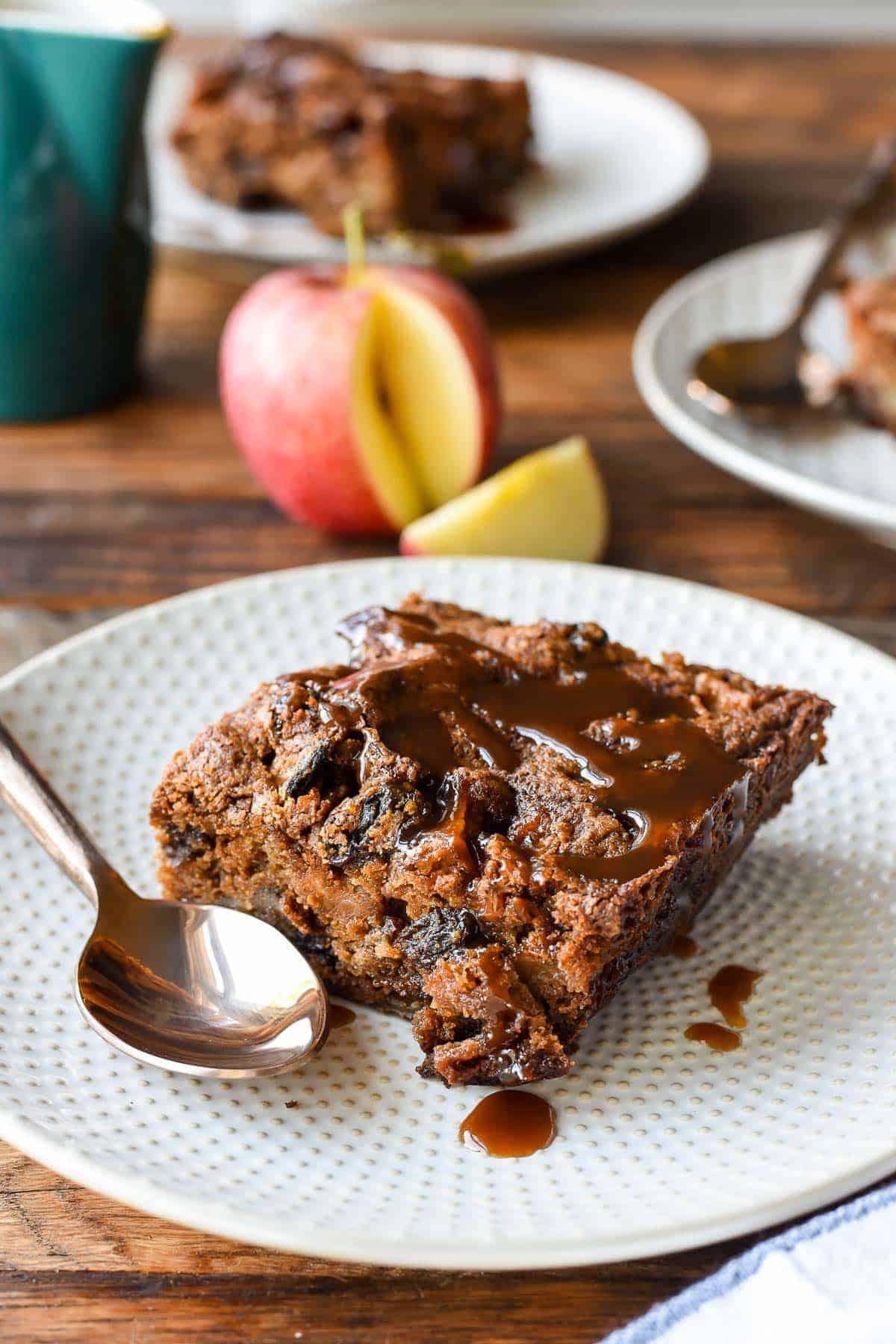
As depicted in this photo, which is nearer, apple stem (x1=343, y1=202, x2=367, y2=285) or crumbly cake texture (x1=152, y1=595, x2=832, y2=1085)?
crumbly cake texture (x1=152, y1=595, x2=832, y2=1085)

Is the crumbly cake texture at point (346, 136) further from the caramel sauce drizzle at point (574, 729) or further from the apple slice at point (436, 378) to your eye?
the caramel sauce drizzle at point (574, 729)

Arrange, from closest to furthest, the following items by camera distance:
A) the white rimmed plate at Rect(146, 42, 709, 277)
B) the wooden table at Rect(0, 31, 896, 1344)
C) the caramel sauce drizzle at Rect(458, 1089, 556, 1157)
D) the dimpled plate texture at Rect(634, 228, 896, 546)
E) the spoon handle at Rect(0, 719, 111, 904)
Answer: the wooden table at Rect(0, 31, 896, 1344) → the caramel sauce drizzle at Rect(458, 1089, 556, 1157) → the spoon handle at Rect(0, 719, 111, 904) → the dimpled plate texture at Rect(634, 228, 896, 546) → the white rimmed plate at Rect(146, 42, 709, 277)

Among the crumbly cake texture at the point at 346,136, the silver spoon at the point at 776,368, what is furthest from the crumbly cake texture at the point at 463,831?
the crumbly cake texture at the point at 346,136

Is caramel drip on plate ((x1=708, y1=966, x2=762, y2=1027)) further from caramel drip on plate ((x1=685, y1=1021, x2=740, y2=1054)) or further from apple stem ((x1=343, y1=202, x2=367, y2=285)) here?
A: apple stem ((x1=343, y1=202, x2=367, y2=285))

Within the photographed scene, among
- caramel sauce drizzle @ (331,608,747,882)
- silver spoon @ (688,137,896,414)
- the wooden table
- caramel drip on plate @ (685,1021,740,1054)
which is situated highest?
caramel sauce drizzle @ (331,608,747,882)

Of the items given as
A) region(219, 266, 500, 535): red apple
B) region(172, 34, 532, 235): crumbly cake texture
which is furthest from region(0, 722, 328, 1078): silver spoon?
region(172, 34, 532, 235): crumbly cake texture

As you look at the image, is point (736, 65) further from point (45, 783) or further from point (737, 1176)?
point (737, 1176)
